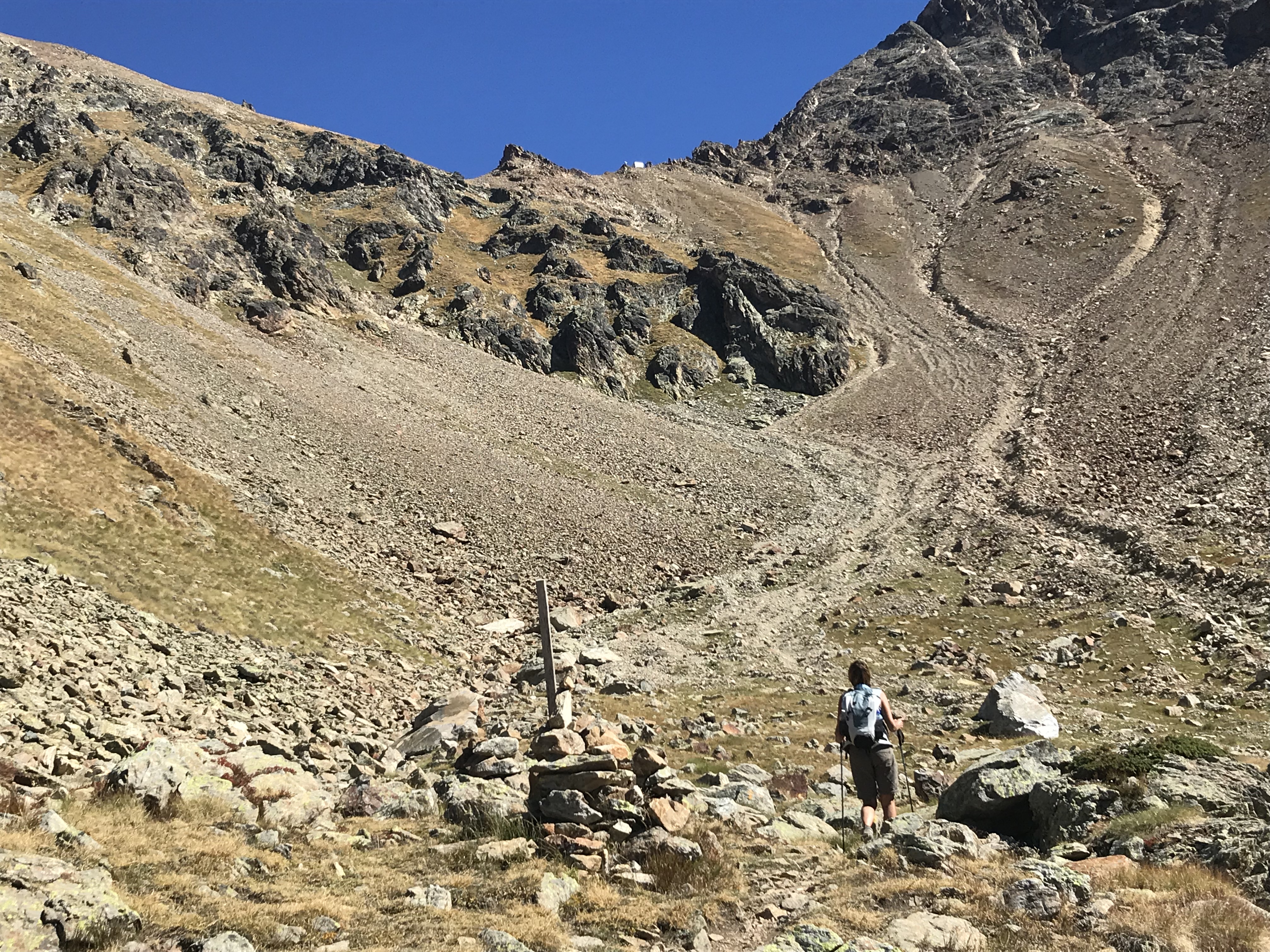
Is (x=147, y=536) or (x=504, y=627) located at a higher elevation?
(x=147, y=536)

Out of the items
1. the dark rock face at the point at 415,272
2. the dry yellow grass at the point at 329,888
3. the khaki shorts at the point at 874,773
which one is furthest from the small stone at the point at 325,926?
the dark rock face at the point at 415,272

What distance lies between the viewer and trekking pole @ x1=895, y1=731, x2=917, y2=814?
13.0m

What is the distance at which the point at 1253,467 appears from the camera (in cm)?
3553

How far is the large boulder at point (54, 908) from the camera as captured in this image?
626cm

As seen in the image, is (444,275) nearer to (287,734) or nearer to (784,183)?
(287,734)

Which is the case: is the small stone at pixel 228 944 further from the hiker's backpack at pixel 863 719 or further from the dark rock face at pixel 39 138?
the dark rock face at pixel 39 138

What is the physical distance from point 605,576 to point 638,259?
242 ft

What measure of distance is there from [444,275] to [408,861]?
81711mm

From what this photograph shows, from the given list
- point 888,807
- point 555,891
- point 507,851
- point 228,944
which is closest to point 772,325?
point 888,807

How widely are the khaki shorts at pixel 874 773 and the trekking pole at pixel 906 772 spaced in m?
0.43

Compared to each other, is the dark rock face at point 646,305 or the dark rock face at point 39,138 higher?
the dark rock face at point 39,138

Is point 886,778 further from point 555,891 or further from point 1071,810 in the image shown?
point 555,891

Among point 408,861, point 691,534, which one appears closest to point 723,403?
point 691,534

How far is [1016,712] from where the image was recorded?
19203mm
